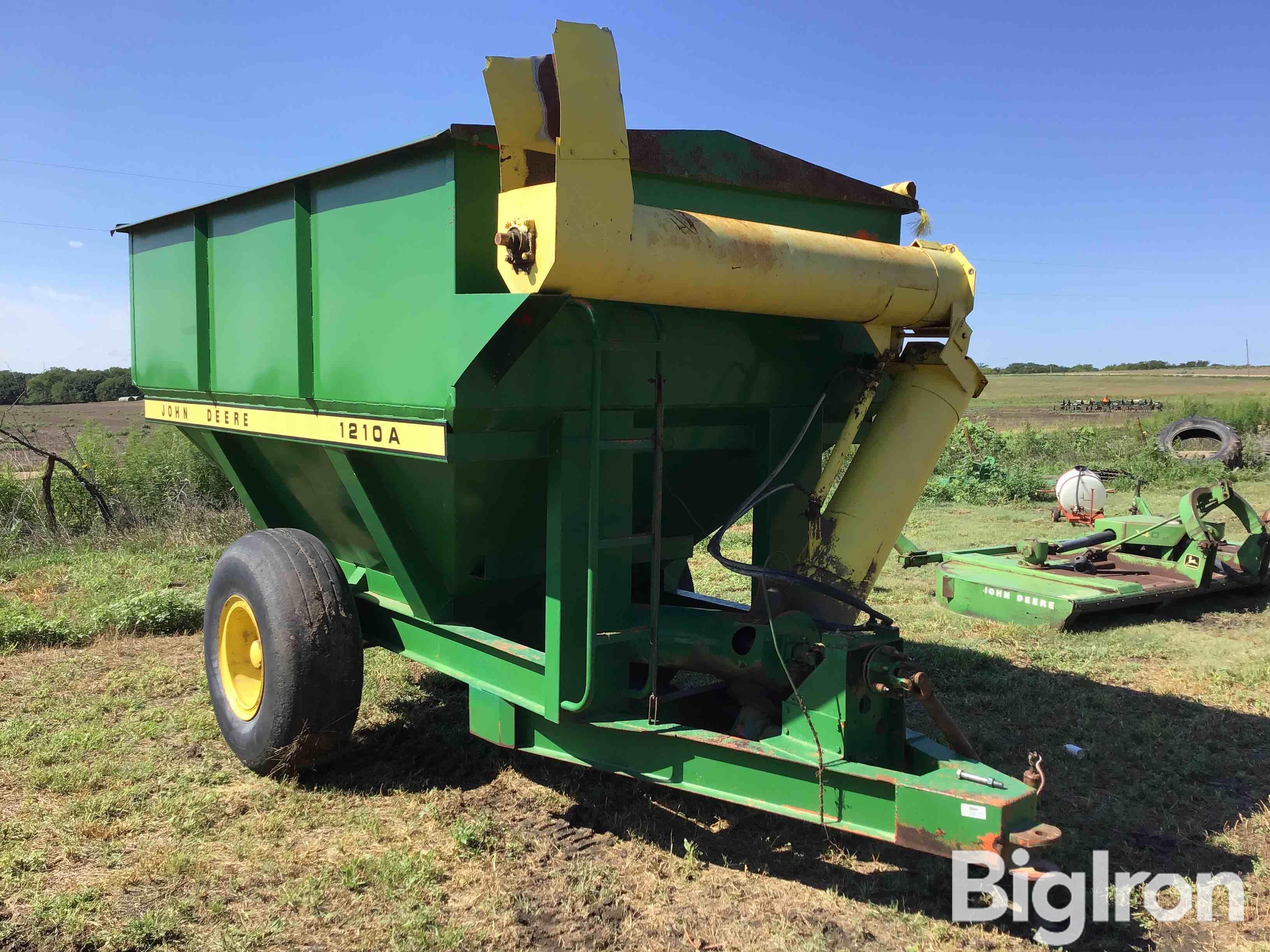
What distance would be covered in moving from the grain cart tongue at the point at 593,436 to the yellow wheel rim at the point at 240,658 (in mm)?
15

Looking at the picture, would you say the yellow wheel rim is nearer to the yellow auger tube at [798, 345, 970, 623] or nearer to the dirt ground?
the dirt ground

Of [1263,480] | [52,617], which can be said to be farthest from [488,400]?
[1263,480]

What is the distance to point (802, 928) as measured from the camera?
10.1 ft

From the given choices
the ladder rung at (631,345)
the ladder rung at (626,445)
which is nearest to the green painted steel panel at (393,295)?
the ladder rung at (631,345)

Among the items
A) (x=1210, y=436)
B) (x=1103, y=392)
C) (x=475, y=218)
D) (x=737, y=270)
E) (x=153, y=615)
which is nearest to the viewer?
(x=737, y=270)

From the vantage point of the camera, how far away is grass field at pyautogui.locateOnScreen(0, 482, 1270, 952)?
3.10 meters

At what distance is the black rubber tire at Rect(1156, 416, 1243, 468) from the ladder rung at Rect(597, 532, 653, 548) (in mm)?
14968

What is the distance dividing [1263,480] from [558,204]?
15730 millimetres

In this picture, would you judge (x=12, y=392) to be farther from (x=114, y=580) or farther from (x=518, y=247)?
(x=518, y=247)

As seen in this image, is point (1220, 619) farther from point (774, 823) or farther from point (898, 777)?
point (898, 777)

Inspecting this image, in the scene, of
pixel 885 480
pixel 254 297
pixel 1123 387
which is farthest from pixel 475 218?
pixel 1123 387

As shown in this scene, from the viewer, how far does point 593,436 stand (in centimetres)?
339

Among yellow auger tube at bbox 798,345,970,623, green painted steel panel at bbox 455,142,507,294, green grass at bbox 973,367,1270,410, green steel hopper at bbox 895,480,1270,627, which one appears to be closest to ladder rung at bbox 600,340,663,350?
green painted steel panel at bbox 455,142,507,294

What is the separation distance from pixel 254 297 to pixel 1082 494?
822 cm
